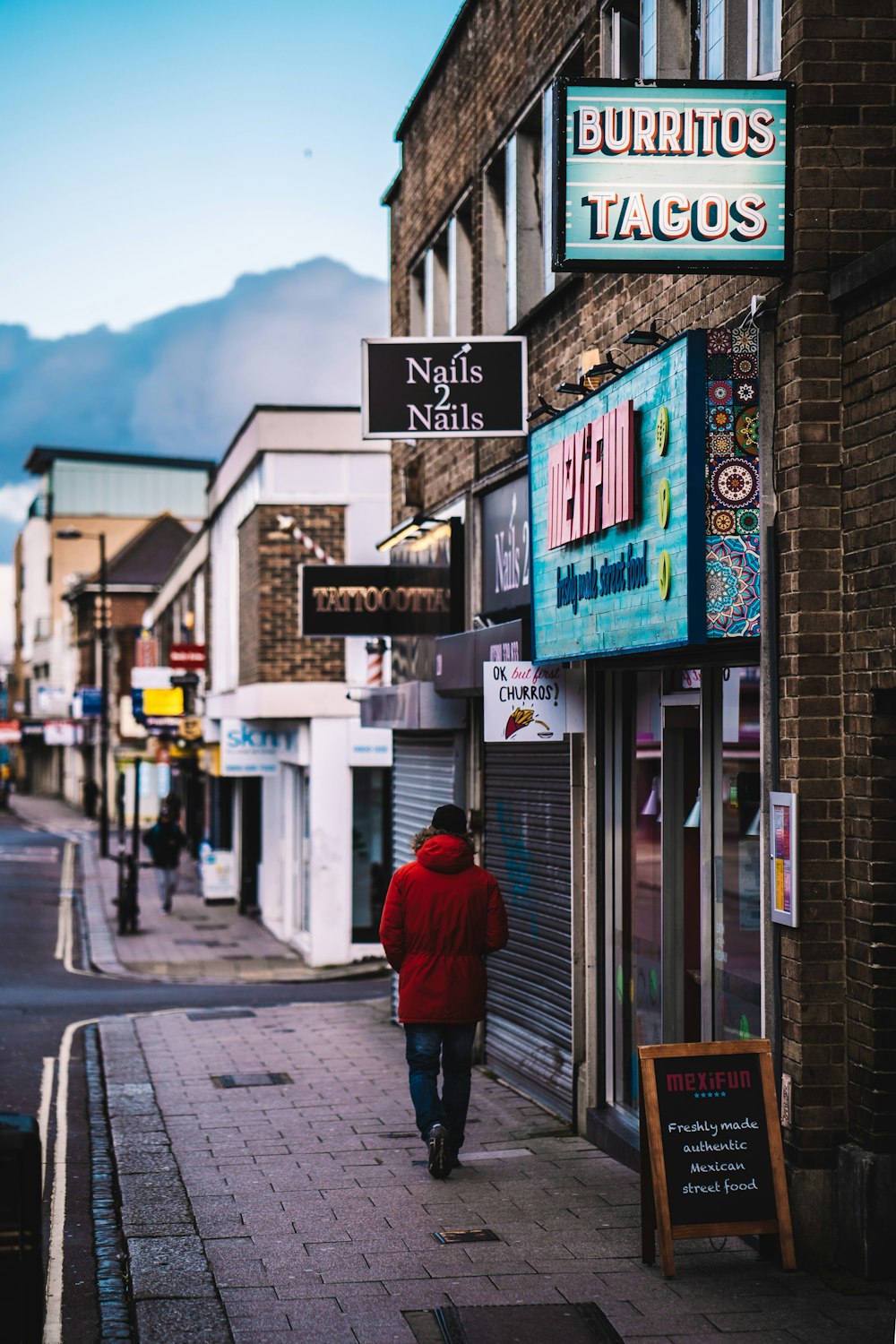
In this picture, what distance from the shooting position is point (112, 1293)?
Answer: 6762 mm

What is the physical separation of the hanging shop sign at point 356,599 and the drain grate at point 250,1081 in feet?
16.0

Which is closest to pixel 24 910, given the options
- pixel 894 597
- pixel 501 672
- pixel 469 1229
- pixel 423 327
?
pixel 423 327

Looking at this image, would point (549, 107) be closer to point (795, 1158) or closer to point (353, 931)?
point (795, 1158)

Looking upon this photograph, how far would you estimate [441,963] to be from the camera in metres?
8.59

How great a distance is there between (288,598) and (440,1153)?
633 inches

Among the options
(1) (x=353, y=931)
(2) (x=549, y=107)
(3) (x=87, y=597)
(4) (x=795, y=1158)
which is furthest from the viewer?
(3) (x=87, y=597)

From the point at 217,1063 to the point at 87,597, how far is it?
64.8m

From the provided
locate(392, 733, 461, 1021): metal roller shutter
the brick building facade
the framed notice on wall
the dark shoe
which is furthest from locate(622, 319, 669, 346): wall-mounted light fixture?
locate(392, 733, 461, 1021): metal roller shutter

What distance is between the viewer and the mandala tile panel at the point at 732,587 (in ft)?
23.5

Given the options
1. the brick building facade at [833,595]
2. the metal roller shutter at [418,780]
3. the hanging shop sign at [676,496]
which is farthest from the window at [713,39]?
the metal roller shutter at [418,780]

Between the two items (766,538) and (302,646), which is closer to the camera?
(766,538)

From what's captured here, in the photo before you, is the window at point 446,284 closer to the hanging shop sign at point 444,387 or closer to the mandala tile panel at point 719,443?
the hanging shop sign at point 444,387

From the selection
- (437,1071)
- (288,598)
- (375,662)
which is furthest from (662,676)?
(288,598)

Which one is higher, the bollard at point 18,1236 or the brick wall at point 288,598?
the brick wall at point 288,598
